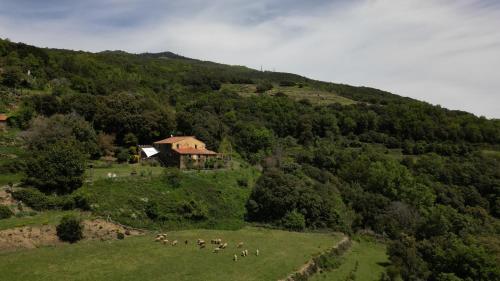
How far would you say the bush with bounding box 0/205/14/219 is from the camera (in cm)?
2860

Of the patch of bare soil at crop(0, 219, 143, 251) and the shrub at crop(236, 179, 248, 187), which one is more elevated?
the shrub at crop(236, 179, 248, 187)

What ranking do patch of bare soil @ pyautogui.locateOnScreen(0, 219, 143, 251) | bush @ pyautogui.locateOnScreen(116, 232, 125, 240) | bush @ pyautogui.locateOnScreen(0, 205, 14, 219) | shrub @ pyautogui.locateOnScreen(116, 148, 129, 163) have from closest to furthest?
patch of bare soil @ pyautogui.locateOnScreen(0, 219, 143, 251), bush @ pyautogui.locateOnScreen(0, 205, 14, 219), bush @ pyautogui.locateOnScreen(116, 232, 125, 240), shrub @ pyautogui.locateOnScreen(116, 148, 129, 163)

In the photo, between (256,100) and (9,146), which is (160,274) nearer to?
(9,146)

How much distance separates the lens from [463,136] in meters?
94.4

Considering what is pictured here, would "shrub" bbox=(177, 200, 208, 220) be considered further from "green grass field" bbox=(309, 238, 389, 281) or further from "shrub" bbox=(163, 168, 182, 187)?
"green grass field" bbox=(309, 238, 389, 281)

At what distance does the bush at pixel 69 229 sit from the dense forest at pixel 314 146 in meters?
6.33

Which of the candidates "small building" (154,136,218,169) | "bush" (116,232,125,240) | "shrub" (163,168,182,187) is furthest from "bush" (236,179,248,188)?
"bush" (116,232,125,240)

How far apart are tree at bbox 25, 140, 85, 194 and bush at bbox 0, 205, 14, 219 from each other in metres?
3.87

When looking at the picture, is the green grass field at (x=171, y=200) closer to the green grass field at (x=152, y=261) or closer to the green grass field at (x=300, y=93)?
the green grass field at (x=152, y=261)

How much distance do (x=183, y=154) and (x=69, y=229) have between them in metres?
20.4

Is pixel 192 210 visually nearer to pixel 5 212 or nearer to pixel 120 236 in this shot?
pixel 120 236

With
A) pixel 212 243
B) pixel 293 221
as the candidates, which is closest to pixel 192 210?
pixel 212 243

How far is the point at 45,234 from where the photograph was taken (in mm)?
27297

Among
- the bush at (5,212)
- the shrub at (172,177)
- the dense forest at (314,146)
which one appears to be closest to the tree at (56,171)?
the dense forest at (314,146)
